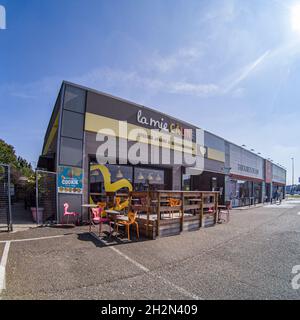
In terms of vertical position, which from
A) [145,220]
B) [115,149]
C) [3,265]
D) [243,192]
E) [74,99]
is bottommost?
[243,192]

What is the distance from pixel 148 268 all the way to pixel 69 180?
217 inches

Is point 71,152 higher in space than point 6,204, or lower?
higher

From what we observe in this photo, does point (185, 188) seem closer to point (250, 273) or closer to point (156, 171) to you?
point (156, 171)

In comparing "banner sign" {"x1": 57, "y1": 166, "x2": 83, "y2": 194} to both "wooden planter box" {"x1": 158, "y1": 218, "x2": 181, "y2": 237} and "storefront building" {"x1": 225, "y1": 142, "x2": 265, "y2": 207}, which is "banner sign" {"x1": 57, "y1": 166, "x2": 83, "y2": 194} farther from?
"storefront building" {"x1": 225, "y1": 142, "x2": 265, "y2": 207}

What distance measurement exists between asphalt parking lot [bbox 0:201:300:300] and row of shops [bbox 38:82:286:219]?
2.92 metres

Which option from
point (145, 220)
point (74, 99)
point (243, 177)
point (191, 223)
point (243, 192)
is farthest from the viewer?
point (243, 192)

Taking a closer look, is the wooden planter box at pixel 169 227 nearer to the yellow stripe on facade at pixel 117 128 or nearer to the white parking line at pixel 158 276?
the white parking line at pixel 158 276

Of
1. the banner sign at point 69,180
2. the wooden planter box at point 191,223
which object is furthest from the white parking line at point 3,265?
the wooden planter box at point 191,223

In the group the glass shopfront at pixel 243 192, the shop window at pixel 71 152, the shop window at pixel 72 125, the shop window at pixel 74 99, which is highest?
the shop window at pixel 74 99

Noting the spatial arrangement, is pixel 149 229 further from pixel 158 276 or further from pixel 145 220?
pixel 158 276

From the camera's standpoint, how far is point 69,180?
834 centimetres

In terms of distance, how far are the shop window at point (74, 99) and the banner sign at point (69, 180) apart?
2.57 meters

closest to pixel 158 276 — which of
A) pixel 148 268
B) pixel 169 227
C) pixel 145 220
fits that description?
pixel 148 268

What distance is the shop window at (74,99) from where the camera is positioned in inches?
337
